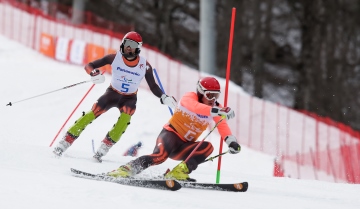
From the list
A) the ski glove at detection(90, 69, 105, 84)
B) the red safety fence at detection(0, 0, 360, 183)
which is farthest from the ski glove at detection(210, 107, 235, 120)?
the red safety fence at detection(0, 0, 360, 183)

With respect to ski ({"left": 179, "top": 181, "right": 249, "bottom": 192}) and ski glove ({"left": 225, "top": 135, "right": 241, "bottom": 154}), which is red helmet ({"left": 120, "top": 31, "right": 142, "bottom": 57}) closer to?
ski glove ({"left": 225, "top": 135, "right": 241, "bottom": 154})

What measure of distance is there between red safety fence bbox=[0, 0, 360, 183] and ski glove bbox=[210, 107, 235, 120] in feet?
18.0

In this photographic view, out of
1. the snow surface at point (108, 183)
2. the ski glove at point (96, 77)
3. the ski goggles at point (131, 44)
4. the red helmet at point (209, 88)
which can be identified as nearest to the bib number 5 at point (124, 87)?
the ski glove at point (96, 77)

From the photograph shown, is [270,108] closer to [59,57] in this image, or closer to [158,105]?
[158,105]

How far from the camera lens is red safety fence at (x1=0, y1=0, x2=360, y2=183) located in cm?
1514

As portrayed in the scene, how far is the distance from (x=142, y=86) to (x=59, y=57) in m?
4.35

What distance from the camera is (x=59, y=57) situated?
78.0 feet

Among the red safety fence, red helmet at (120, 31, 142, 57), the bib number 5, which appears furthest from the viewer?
the red safety fence

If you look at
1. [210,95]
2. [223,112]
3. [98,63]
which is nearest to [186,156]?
[210,95]

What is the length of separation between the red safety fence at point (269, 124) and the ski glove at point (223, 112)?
550cm

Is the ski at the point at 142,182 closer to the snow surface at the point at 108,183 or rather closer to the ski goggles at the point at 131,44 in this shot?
the snow surface at the point at 108,183

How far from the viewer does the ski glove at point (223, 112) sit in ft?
26.1

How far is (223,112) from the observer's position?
314 inches

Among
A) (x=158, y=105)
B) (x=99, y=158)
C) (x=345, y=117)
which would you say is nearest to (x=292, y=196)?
(x=99, y=158)
